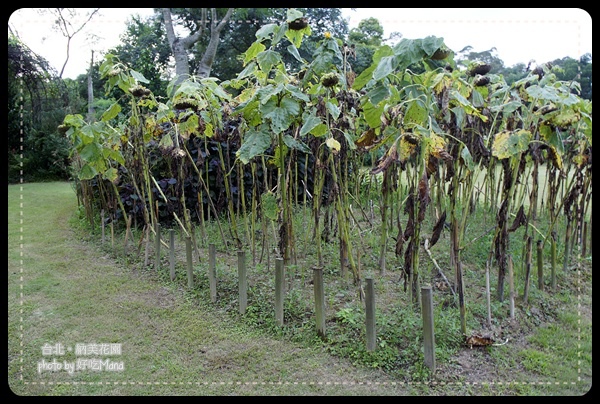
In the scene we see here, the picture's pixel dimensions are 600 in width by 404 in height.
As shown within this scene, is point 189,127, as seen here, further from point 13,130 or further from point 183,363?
point 13,130

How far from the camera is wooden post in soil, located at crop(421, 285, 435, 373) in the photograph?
5.70 feet

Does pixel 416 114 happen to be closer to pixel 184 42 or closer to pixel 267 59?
pixel 267 59

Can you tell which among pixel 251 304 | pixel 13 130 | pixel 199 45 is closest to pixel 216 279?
pixel 251 304

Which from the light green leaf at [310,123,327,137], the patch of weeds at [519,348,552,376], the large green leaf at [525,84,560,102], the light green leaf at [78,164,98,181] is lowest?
the patch of weeds at [519,348,552,376]

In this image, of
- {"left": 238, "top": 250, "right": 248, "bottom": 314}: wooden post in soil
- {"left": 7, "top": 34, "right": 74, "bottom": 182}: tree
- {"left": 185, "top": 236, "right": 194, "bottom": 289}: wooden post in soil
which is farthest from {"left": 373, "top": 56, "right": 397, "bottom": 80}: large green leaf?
{"left": 7, "top": 34, "right": 74, "bottom": 182}: tree

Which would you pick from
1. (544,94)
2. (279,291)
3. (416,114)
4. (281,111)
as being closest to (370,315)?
(279,291)

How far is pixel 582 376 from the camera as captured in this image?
182cm

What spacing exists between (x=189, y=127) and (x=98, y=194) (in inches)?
88.5

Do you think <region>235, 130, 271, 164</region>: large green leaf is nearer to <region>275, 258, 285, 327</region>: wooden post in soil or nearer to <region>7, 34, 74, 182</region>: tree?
<region>275, 258, 285, 327</region>: wooden post in soil

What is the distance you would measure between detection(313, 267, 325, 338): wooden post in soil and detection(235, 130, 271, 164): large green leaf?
1.95ft

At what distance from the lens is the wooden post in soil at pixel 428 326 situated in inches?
68.4

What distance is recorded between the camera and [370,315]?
1.88 meters

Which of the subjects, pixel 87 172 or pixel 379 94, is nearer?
pixel 379 94

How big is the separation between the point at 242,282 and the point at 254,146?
74 centimetres
